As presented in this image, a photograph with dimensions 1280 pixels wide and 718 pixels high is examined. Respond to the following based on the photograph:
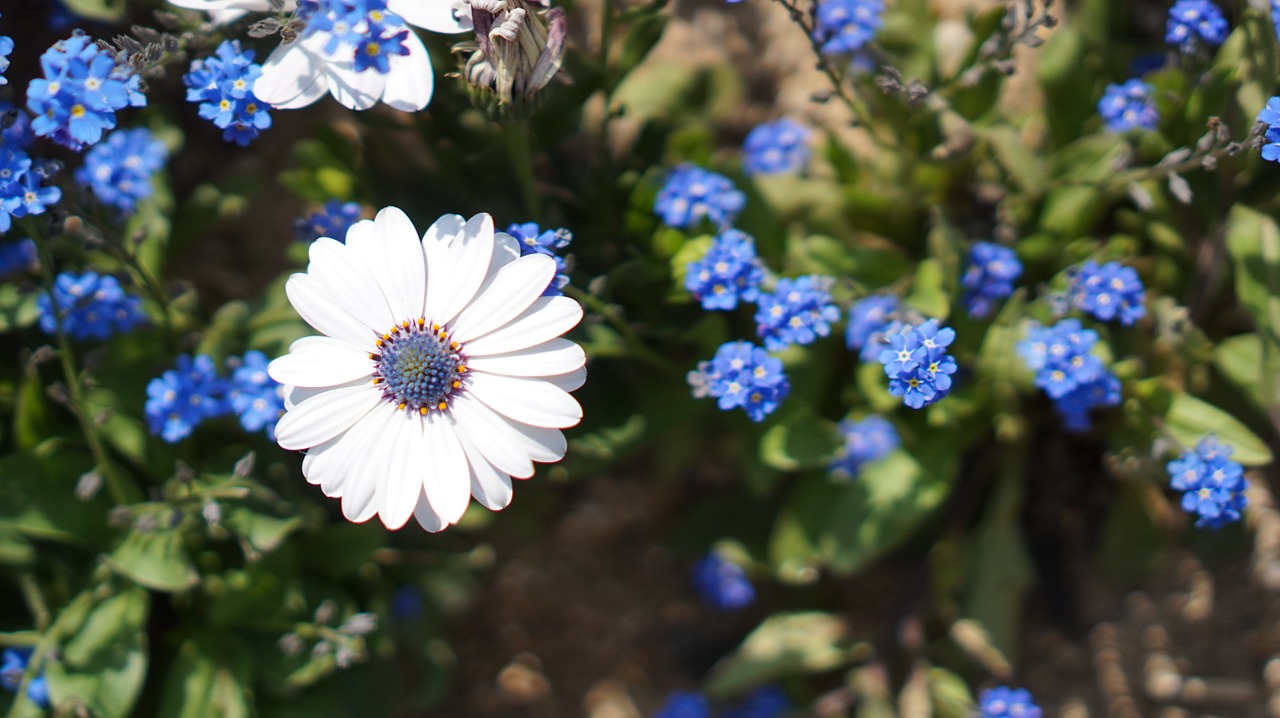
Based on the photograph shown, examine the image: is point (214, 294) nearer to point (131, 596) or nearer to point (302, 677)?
point (131, 596)

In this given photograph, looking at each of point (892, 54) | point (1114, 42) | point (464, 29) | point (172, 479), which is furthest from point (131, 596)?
point (1114, 42)

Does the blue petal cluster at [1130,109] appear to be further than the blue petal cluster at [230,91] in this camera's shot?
Yes

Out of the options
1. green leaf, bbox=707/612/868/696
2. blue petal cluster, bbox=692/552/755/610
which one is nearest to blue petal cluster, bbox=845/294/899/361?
blue petal cluster, bbox=692/552/755/610

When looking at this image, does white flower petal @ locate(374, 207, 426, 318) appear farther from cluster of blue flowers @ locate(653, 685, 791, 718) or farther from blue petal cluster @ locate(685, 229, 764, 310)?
cluster of blue flowers @ locate(653, 685, 791, 718)

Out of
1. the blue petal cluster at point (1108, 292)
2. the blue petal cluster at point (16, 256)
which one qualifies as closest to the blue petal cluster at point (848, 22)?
the blue petal cluster at point (1108, 292)

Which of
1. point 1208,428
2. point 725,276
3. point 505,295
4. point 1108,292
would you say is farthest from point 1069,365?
point 505,295

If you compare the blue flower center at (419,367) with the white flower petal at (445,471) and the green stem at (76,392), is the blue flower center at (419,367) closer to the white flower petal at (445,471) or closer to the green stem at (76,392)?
the white flower petal at (445,471)

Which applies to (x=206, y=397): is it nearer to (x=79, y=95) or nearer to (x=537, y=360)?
(x=79, y=95)
